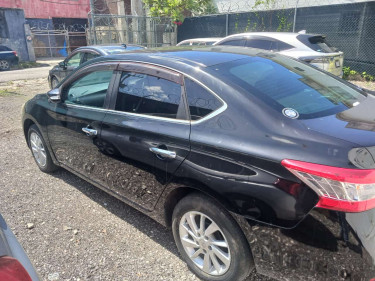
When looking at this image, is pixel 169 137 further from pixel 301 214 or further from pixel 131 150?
pixel 301 214

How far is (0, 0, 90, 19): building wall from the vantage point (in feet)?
89.2

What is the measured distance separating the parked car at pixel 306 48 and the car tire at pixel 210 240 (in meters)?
5.81

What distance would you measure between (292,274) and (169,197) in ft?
3.36

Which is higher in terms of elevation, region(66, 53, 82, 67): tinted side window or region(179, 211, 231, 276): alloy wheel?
region(66, 53, 82, 67): tinted side window

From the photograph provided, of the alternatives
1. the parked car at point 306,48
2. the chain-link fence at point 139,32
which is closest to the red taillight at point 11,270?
the parked car at point 306,48

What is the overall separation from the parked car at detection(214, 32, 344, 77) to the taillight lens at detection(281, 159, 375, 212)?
5938mm

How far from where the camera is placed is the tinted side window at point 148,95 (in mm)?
2467

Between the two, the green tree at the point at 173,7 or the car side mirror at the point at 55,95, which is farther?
the green tree at the point at 173,7

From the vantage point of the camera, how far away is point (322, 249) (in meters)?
1.75

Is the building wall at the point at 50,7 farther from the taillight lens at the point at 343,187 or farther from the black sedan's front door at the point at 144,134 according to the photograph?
the taillight lens at the point at 343,187

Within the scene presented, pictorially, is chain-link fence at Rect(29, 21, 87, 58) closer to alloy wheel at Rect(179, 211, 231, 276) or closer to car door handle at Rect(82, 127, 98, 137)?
car door handle at Rect(82, 127, 98, 137)

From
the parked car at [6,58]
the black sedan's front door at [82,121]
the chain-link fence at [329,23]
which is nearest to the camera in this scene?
the black sedan's front door at [82,121]

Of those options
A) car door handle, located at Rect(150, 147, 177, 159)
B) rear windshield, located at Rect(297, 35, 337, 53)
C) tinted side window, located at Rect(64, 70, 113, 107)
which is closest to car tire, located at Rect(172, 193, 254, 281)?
car door handle, located at Rect(150, 147, 177, 159)

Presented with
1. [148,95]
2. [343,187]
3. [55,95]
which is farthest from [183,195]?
[55,95]
